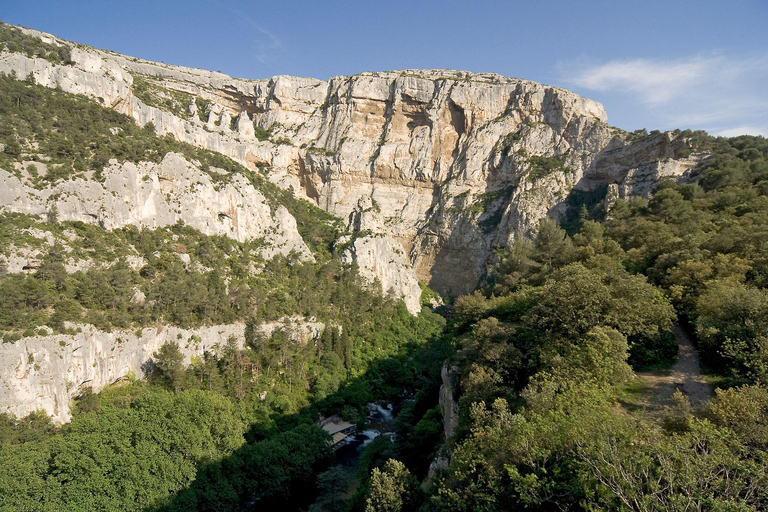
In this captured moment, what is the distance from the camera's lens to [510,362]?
18.8 metres

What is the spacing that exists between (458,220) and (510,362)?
2186 inches

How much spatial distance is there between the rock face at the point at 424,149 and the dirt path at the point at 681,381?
48966mm

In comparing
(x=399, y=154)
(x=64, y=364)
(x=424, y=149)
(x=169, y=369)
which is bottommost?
(x=169, y=369)

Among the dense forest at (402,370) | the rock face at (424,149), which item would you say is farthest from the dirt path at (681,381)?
the rock face at (424,149)

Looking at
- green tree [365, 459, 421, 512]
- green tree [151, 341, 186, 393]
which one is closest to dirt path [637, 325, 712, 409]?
green tree [365, 459, 421, 512]

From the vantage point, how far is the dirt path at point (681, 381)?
14.1m

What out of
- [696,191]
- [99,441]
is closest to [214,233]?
[99,441]

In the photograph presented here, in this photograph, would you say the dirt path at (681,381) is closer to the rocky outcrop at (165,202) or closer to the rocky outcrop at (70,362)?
the rocky outcrop at (70,362)

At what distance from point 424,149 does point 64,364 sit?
66.7m

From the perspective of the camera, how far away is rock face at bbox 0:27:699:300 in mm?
67562

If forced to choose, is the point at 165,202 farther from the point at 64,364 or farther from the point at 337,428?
the point at 337,428

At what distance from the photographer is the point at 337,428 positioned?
35938 mm

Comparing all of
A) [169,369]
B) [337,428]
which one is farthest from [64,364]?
[337,428]

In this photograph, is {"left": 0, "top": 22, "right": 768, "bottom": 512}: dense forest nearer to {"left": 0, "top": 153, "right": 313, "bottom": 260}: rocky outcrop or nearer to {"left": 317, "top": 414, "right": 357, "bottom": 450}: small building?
{"left": 317, "top": 414, "right": 357, "bottom": 450}: small building
